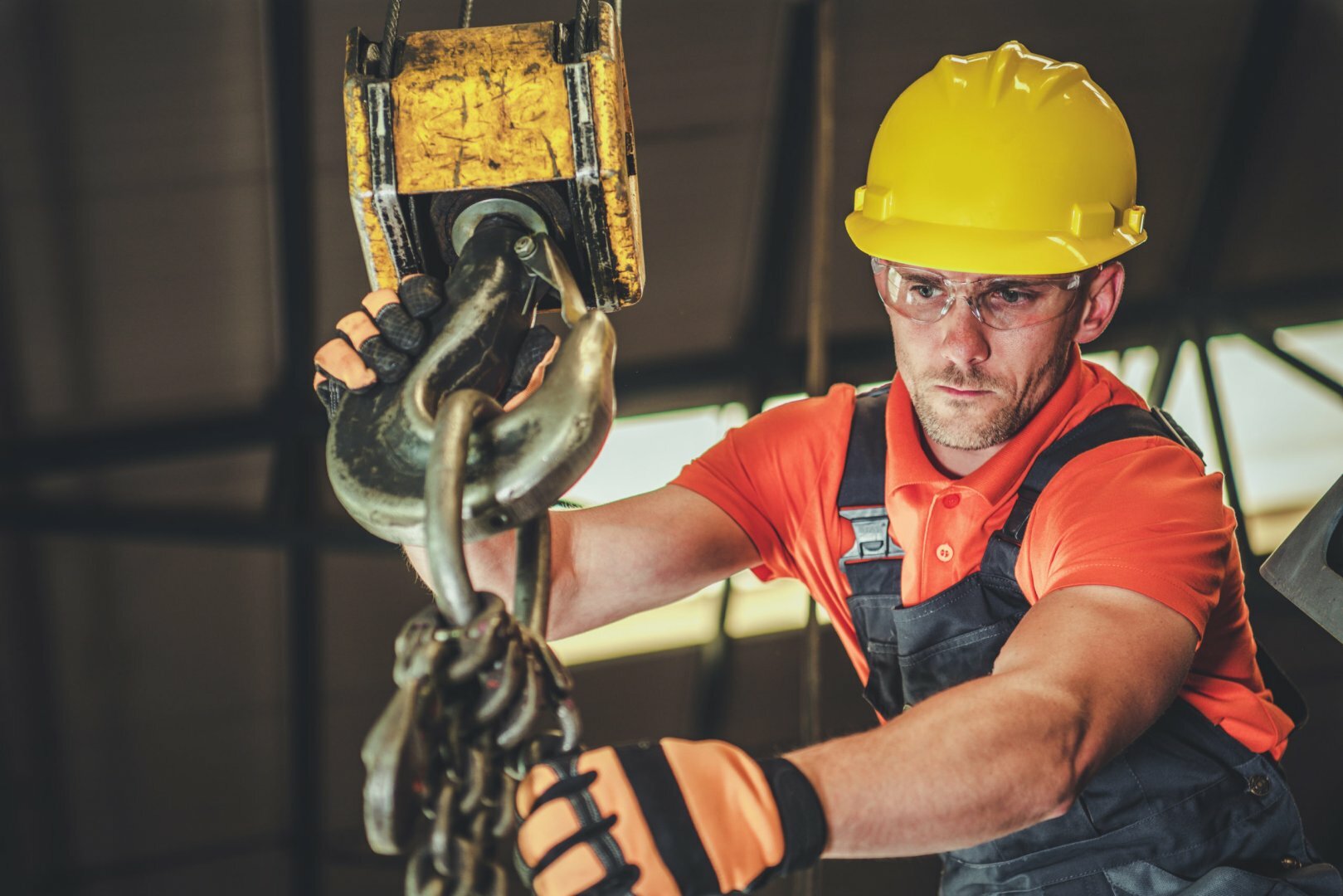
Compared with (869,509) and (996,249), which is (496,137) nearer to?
(996,249)

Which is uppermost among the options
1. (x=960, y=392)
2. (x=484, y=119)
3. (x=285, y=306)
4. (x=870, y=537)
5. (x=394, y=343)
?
(x=484, y=119)

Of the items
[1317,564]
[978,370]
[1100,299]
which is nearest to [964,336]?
[978,370]

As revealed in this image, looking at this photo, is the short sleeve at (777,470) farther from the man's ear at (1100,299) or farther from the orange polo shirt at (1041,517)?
the man's ear at (1100,299)

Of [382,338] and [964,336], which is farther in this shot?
[964,336]

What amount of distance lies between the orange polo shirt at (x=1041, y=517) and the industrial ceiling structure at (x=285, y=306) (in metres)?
2.00

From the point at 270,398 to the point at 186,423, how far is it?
1.23 ft

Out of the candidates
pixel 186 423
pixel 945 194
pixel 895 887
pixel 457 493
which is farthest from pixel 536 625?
pixel 895 887

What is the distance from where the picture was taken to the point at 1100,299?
2.28m

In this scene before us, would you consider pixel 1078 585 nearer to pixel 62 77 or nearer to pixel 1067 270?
pixel 1067 270

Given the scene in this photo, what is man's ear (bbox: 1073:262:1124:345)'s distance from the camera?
88.9 inches

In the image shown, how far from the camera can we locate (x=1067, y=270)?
2135 mm

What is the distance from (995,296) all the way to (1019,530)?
1.35 ft

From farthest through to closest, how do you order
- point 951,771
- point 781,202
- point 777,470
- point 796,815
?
point 781,202
point 777,470
point 951,771
point 796,815

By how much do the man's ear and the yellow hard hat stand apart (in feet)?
0.20
